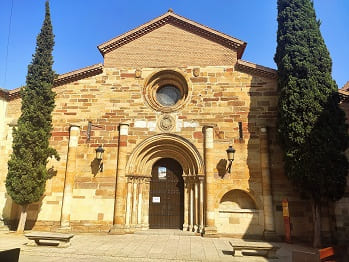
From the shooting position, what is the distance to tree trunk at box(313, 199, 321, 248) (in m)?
9.07

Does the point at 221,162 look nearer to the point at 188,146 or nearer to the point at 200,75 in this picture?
the point at 188,146

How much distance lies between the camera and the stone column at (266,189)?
1012 cm

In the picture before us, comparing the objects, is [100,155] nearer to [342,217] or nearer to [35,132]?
[35,132]

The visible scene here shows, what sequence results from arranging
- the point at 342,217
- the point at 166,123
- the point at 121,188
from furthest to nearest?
1. the point at 166,123
2. the point at 121,188
3. the point at 342,217

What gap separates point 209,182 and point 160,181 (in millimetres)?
2362

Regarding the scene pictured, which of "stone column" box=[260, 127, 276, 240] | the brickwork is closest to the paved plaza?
"stone column" box=[260, 127, 276, 240]

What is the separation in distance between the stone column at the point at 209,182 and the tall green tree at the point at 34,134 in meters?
6.30

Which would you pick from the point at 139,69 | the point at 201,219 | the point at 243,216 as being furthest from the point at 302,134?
the point at 139,69

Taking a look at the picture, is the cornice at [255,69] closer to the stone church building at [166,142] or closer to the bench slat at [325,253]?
the stone church building at [166,142]

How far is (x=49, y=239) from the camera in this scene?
313 inches

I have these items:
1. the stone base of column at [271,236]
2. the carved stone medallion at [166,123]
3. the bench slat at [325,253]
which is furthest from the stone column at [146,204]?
the bench slat at [325,253]

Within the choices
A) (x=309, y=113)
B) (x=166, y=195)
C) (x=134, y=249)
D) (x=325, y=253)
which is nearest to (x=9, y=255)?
(x=134, y=249)

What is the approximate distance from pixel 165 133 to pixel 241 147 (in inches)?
128

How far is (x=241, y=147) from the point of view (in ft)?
36.4
